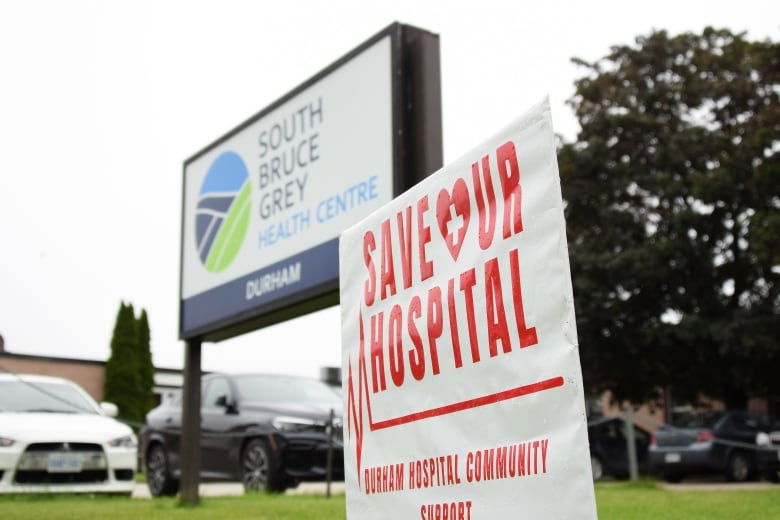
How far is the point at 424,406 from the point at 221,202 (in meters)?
5.71

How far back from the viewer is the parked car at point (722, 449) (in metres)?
19.4

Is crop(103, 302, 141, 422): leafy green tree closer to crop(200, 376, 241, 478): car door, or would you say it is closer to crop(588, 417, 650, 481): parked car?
crop(588, 417, 650, 481): parked car

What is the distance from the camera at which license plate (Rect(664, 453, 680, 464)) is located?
20156 millimetres

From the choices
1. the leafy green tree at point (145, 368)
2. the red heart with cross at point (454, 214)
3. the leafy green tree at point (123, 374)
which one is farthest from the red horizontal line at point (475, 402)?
the leafy green tree at point (145, 368)

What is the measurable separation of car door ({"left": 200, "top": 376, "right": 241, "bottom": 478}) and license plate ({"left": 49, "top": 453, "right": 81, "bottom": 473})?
1841mm

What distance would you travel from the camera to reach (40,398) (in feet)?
39.0

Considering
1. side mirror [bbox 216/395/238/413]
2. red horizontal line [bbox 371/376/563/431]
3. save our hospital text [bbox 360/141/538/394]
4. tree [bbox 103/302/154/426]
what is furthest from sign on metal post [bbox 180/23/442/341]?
tree [bbox 103/302/154/426]

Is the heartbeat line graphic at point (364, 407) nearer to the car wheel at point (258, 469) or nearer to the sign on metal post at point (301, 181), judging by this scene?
the sign on metal post at point (301, 181)

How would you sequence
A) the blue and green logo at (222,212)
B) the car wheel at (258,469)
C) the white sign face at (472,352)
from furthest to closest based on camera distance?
the car wheel at (258,469)
the blue and green logo at (222,212)
the white sign face at (472,352)

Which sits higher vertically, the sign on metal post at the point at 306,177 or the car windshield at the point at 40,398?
the sign on metal post at the point at 306,177

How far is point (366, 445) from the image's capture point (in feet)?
11.8

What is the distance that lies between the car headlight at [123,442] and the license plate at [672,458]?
12297mm

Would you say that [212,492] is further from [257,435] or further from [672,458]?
[672,458]

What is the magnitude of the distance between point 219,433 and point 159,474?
143cm
